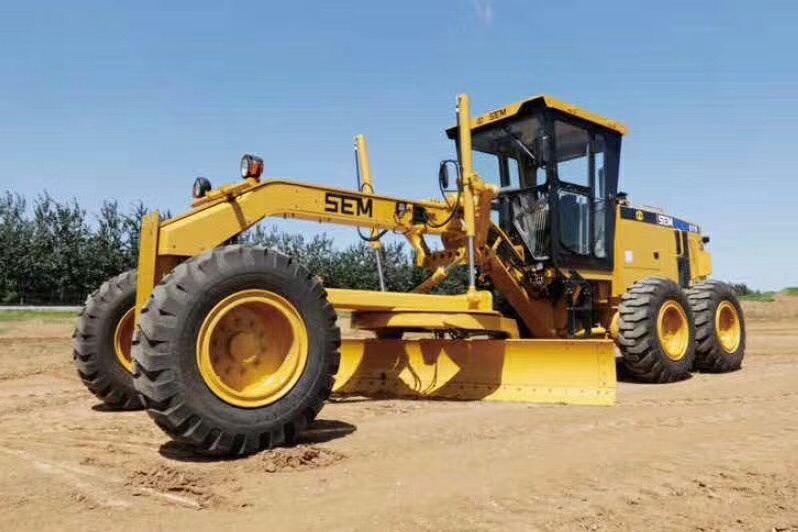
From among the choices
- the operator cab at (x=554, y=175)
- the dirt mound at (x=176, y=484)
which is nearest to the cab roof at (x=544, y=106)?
the operator cab at (x=554, y=175)

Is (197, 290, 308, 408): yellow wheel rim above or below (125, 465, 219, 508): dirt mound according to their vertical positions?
above

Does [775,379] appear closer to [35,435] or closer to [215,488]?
[215,488]

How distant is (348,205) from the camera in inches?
243

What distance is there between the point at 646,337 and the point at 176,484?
221 inches

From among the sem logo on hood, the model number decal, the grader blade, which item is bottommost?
the grader blade

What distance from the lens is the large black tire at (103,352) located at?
601 cm

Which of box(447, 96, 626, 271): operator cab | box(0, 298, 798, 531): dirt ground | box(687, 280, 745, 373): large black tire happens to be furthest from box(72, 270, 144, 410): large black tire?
box(687, 280, 745, 373): large black tire

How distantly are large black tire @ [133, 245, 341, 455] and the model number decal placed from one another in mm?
1330

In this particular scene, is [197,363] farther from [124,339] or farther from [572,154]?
[572,154]

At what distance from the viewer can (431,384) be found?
7289 mm

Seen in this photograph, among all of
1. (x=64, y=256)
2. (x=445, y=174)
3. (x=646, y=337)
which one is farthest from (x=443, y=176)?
Result: (x=64, y=256)

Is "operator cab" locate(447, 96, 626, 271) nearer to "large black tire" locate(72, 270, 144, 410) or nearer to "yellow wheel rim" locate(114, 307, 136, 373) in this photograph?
"yellow wheel rim" locate(114, 307, 136, 373)

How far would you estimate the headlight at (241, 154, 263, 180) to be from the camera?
5340mm

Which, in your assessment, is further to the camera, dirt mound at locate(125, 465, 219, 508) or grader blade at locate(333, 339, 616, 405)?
grader blade at locate(333, 339, 616, 405)
